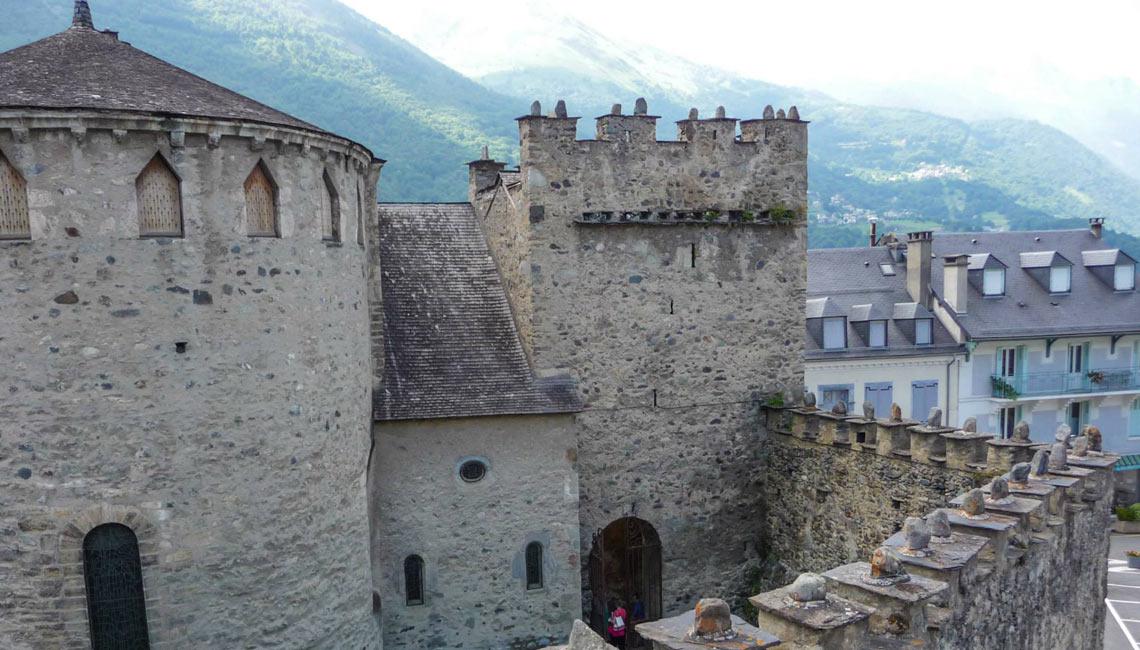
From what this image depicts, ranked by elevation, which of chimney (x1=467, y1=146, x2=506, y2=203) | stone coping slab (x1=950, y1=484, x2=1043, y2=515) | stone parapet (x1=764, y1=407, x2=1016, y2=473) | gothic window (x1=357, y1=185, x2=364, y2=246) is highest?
chimney (x1=467, y1=146, x2=506, y2=203)

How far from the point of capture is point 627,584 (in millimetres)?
20766

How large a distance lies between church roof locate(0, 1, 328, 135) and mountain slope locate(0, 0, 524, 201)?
138 feet

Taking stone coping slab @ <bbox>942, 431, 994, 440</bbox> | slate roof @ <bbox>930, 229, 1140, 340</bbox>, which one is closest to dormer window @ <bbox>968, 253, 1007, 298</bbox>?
slate roof @ <bbox>930, 229, 1140, 340</bbox>

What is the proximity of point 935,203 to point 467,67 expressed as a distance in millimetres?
88998

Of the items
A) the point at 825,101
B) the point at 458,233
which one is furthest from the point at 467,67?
the point at 458,233

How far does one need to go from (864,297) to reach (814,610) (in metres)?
27.2

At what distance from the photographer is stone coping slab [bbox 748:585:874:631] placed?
6.67 meters

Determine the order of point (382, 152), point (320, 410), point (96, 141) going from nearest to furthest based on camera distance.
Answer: point (96, 141), point (320, 410), point (382, 152)

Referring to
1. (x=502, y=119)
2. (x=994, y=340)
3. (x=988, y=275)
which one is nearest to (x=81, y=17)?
(x=994, y=340)

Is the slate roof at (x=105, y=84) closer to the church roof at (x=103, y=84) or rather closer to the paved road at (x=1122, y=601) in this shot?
the church roof at (x=103, y=84)

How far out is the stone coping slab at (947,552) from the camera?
334 inches

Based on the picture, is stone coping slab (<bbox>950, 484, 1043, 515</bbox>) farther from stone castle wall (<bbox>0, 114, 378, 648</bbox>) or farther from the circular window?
stone castle wall (<bbox>0, 114, 378, 648</bbox>)

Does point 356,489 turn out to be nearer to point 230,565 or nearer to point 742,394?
point 230,565

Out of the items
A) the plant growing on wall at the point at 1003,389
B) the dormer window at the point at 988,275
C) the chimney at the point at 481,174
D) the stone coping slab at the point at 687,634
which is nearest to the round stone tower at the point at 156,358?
the stone coping slab at the point at 687,634
